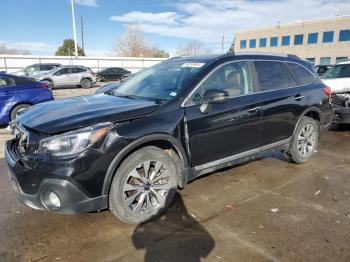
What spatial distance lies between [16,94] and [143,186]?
245 inches

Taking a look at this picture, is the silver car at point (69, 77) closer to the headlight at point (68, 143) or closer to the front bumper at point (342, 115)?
the front bumper at point (342, 115)

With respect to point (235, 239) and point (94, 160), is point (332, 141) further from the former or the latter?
point (94, 160)

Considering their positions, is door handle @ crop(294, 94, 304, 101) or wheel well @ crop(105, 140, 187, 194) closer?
wheel well @ crop(105, 140, 187, 194)

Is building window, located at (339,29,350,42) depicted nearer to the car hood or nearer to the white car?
the white car

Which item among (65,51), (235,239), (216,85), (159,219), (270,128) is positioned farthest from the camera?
(65,51)

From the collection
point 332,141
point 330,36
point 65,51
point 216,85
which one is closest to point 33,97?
point 216,85

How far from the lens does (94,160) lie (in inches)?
112

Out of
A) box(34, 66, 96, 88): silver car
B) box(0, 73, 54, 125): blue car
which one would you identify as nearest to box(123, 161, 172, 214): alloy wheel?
box(0, 73, 54, 125): blue car

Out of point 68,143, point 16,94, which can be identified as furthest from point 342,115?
point 16,94

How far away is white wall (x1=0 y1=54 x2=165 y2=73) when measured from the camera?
2964 centimetres

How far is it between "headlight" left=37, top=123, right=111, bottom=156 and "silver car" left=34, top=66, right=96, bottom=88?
18.6 meters

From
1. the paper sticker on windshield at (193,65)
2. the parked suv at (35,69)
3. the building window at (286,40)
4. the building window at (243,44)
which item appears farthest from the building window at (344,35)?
the paper sticker on windshield at (193,65)

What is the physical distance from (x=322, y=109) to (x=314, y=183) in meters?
1.47

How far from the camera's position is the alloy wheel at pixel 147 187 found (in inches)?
125
